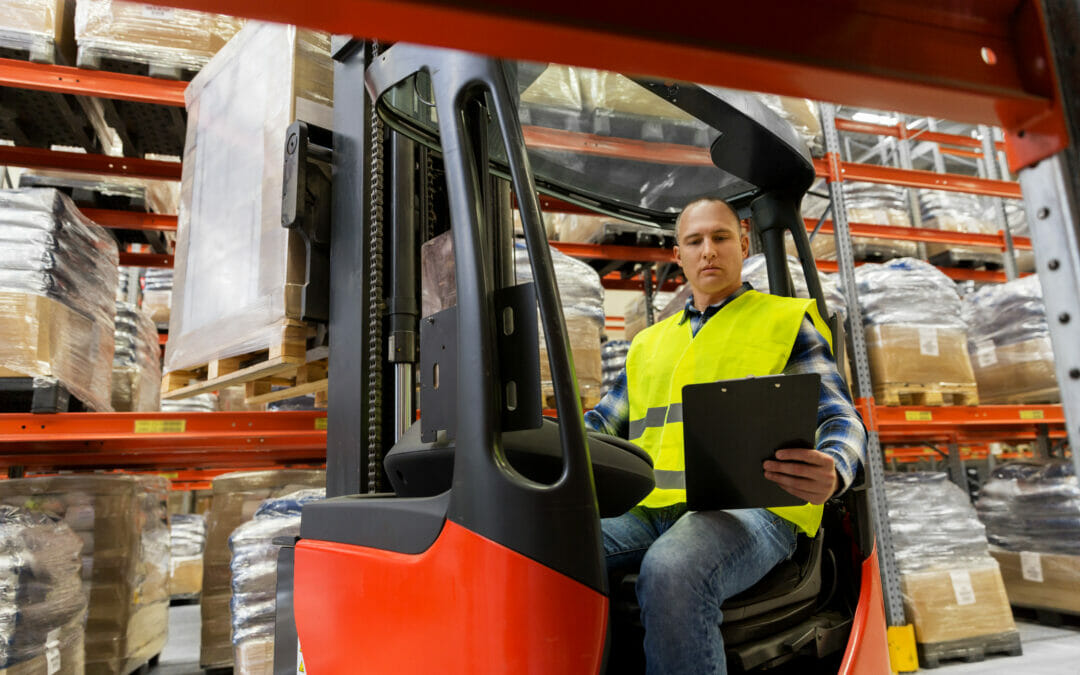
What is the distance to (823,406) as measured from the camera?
2.11 m

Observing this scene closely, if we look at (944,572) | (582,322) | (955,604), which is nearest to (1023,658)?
(955,604)

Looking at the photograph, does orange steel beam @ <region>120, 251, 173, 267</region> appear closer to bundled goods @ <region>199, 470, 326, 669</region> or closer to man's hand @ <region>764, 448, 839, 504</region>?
bundled goods @ <region>199, 470, 326, 669</region>

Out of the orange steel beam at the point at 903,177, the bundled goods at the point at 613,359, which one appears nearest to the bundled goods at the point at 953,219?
the orange steel beam at the point at 903,177

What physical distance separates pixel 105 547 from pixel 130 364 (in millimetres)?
1305

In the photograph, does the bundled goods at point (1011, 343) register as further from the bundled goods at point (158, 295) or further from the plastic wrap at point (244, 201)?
the bundled goods at point (158, 295)

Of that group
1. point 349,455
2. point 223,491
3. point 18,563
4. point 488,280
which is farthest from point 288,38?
point 223,491

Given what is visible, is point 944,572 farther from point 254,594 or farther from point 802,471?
point 254,594

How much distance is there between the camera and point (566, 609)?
132 centimetres

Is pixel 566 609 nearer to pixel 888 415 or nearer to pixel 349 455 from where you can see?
pixel 349 455

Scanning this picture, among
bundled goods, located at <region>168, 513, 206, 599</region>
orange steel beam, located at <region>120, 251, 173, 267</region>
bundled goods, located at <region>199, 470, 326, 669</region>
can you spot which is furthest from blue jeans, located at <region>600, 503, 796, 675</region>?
bundled goods, located at <region>168, 513, 206, 599</region>

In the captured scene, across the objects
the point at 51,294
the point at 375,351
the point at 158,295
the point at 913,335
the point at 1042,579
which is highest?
the point at 158,295

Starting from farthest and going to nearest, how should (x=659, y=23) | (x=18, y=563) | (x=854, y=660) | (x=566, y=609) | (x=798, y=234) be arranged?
(x=18, y=563), (x=798, y=234), (x=854, y=660), (x=566, y=609), (x=659, y=23)

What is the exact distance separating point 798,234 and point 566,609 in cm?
172

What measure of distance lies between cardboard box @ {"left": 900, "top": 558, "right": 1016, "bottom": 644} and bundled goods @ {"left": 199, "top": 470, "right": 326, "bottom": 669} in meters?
4.11
